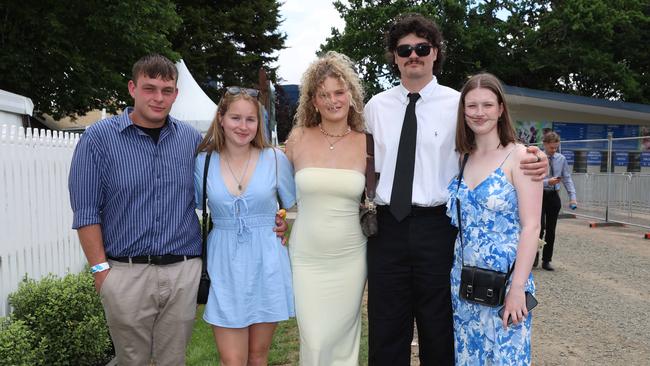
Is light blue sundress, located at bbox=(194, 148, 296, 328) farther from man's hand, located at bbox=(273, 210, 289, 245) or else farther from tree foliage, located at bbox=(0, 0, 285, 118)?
tree foliage, located at bbox=(0, 0, 285, 118)

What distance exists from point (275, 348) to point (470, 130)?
2887 millimetres

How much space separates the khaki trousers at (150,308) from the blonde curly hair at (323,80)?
1188mm

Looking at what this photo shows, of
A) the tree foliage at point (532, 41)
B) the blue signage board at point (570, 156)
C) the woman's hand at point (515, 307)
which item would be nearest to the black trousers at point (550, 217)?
the woman's hand at point (515, 307)

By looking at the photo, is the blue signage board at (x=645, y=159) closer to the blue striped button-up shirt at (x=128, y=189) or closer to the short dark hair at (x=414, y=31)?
the short dark hair at (x=414, y=31)

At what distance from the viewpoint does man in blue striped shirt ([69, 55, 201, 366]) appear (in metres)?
2.87

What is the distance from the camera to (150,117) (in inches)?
116

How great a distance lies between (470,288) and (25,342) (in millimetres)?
2980

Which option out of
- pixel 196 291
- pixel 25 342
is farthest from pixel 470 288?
pixel 25 342

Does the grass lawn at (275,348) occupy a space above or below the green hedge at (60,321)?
below

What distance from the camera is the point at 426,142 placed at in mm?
3242

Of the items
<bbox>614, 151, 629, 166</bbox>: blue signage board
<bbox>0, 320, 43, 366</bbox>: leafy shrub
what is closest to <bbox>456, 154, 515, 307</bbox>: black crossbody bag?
<bbox>0, 320, 43, 366</bbox>: leafy shrub

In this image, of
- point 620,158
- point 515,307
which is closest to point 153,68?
point 515,307

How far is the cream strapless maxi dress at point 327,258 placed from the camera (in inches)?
128

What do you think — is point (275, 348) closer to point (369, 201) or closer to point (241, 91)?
point (369, 201)
